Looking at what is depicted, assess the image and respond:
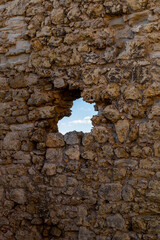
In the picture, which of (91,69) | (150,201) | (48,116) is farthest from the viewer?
(48,116)

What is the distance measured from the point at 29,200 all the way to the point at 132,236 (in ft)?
4.54

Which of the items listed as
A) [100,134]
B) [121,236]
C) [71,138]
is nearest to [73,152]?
[71,138]

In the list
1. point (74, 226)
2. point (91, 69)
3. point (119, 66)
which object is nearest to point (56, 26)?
point (91, 69)

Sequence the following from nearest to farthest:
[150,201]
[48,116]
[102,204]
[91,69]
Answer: [150,201], [102,204], [91,69], [48,116]

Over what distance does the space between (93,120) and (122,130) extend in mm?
407

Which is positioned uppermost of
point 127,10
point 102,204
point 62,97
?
point 127,10

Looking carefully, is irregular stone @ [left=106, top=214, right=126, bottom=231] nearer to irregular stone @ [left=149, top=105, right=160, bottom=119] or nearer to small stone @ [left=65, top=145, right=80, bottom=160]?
small stone @ [left=65, top=145, right=80, bottom=160]

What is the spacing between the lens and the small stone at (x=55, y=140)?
3281 mm

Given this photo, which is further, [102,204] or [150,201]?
[102,204]

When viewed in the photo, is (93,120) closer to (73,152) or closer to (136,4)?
(73,152)

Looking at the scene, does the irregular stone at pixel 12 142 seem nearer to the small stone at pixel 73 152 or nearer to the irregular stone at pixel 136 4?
the small stone at pixel 73 152

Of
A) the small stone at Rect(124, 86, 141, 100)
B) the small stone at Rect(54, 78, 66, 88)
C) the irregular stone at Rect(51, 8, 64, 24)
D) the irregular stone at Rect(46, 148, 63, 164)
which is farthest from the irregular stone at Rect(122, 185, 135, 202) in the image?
the irregular stone at Rect(51, 8, 64, 24)

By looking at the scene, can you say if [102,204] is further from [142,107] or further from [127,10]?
[127,10]

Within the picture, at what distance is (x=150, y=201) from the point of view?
2.73 meters
